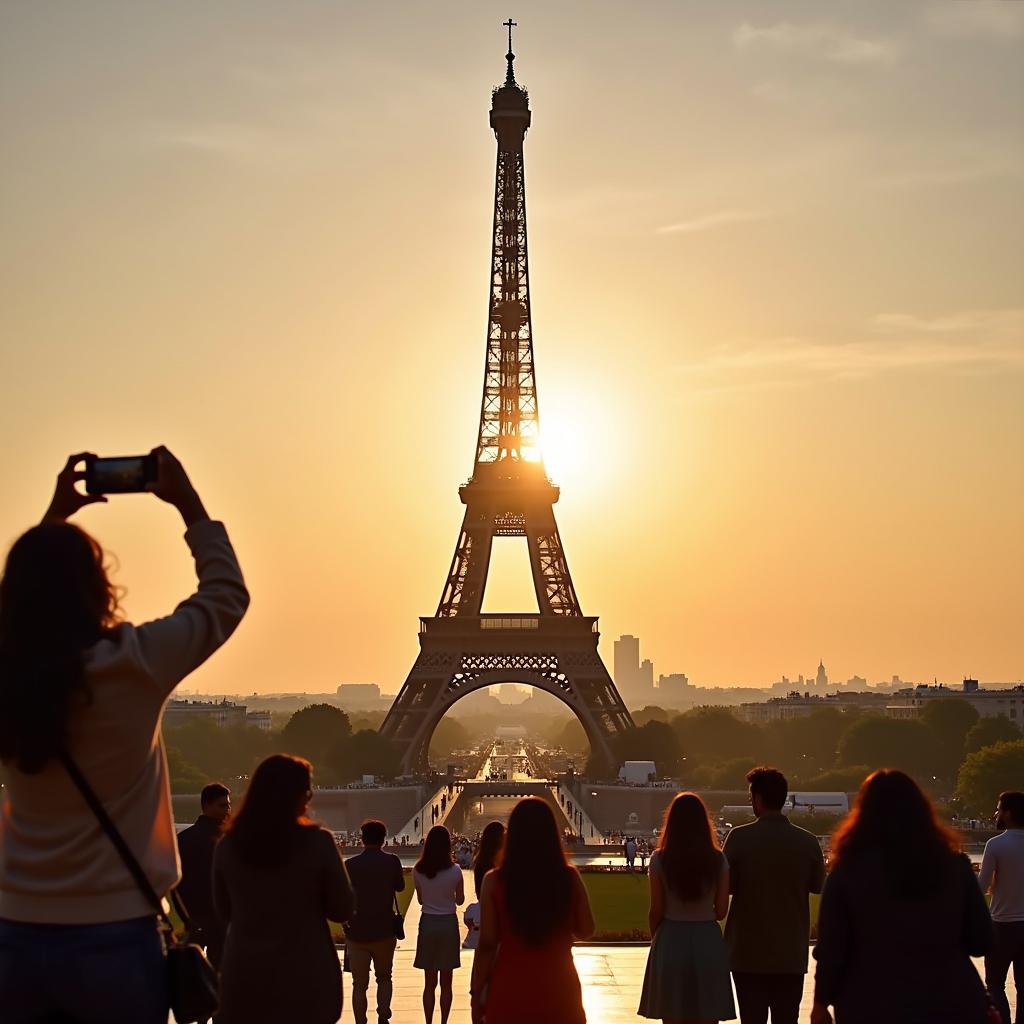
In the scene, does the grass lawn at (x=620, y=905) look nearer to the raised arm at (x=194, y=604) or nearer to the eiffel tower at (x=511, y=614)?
the raised arm at (x=194, y=604)

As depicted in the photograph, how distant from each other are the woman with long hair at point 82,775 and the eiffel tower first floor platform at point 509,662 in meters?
65.8

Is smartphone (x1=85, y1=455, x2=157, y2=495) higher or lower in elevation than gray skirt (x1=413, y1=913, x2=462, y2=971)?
higher

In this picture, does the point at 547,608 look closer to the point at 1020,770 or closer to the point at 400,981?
the point at 1020,770

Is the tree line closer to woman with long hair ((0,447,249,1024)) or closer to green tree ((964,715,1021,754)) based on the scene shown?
green tree ((964,715,1021,754))

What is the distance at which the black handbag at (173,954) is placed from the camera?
199 inches

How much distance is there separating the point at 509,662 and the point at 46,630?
67341 mm

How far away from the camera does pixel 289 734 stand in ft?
305

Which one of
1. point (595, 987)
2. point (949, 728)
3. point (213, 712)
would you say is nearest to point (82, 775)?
point (595, 987)

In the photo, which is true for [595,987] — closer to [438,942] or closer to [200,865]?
[438,942]

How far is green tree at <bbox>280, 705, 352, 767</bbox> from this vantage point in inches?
3548

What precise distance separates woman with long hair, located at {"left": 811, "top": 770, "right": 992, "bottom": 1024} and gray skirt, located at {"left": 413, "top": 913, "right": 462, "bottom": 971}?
5.73m

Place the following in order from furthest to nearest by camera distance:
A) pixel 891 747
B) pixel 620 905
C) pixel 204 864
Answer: pixel 891 747
pixel 620 905
pixel 204 864

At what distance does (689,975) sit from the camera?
356 inches

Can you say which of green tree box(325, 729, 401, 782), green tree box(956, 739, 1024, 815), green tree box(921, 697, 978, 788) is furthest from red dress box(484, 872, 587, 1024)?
green tree box(921, 697, 978, 788)
